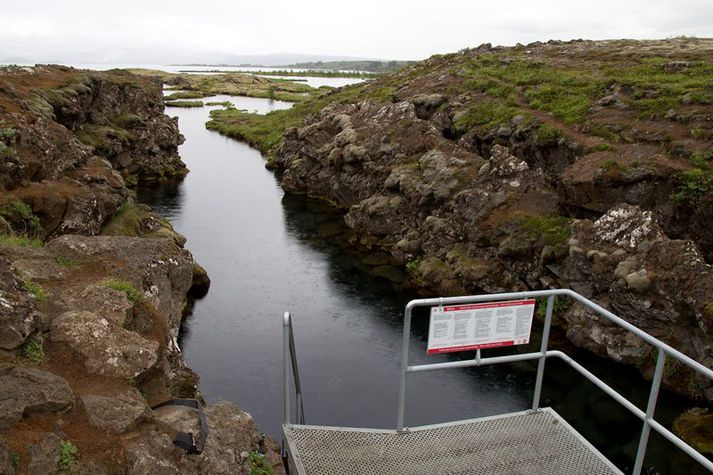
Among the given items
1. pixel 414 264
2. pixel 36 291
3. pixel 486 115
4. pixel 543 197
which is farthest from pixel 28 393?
pixel 486 115

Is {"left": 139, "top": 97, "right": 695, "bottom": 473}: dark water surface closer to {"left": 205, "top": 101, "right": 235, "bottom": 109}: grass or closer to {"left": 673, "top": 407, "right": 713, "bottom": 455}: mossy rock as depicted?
{"left": 673, "top": 407, "right": 713, "bottom": 455}: mossy rock

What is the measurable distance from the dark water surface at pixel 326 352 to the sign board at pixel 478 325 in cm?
1215

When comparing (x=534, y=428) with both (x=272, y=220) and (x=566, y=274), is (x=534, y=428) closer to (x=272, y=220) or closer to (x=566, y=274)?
(x=566, y=274)

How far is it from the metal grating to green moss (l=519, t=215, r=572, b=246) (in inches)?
872

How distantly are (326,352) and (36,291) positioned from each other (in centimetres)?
1582

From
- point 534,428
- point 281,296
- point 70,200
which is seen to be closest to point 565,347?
point 281,296

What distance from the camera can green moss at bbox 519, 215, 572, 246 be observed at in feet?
102

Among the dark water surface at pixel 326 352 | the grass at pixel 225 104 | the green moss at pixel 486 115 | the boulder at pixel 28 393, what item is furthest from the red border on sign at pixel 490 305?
the grass at pixel 225 104

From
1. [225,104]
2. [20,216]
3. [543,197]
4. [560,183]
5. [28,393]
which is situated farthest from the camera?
[225,104]

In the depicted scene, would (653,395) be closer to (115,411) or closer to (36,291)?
(115,411)

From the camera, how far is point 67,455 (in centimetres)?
831

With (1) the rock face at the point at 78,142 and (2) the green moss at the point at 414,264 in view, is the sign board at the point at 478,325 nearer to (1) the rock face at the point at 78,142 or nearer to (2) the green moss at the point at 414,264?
(1) the rock face at the point at 78,142

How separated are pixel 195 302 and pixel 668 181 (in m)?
25.9

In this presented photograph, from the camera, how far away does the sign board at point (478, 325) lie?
9398 millimetres
